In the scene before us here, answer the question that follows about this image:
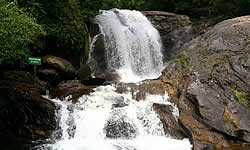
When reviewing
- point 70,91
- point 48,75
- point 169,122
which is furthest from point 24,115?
point 169,122

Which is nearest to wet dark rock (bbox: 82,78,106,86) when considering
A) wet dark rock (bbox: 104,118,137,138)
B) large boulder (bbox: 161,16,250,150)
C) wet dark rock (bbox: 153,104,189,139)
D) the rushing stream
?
the rushing stream

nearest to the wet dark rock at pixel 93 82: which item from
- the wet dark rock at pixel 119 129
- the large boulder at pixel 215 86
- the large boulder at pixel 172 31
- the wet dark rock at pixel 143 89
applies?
the wet dark rock at pixel 143 89

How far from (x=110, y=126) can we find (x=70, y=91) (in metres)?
2.53

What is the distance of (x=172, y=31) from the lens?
14.1 meters

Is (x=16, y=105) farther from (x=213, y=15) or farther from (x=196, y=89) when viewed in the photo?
(x=213, y=15)

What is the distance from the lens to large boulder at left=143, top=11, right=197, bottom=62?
543 inches

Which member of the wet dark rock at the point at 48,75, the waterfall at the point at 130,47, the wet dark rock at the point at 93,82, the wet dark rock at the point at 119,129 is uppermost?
the waterfall at the point at 130,47

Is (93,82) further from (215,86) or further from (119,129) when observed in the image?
(215,86)

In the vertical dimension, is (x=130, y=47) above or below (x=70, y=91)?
above

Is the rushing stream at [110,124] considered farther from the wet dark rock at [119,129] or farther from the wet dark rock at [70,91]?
the wet dark rock at [70,91]

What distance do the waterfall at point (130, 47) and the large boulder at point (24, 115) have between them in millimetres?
5044

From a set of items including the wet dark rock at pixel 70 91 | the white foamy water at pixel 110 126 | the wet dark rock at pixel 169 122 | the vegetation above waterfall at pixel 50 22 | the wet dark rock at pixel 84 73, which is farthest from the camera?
the wet dark rock at pixel 84 73

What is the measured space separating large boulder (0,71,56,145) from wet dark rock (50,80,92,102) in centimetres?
85

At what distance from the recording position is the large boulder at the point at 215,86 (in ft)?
22.0
